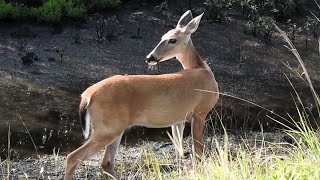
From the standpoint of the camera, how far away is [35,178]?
7.63m

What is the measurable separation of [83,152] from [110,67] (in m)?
5.87

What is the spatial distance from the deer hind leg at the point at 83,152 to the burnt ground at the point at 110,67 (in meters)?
1.68

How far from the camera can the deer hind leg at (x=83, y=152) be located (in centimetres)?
705

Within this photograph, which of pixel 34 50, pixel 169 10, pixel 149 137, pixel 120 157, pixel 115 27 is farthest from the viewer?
pixel 169 10

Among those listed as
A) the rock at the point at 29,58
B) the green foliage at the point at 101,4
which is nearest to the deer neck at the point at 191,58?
the rock at the point at 29,58

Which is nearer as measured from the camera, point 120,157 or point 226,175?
point 226,175

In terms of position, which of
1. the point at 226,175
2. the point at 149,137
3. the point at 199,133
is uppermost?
the point at 226,175

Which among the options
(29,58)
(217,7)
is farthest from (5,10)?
(217,7)

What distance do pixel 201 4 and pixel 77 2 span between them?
2987 millimetres

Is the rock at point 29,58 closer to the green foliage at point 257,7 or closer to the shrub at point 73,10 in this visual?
the shrub at point 73,10

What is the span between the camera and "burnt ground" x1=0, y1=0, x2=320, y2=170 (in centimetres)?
975

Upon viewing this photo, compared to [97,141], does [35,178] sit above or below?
below

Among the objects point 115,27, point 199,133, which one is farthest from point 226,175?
point 115,27

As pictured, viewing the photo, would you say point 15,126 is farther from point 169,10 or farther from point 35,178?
point 169,10
